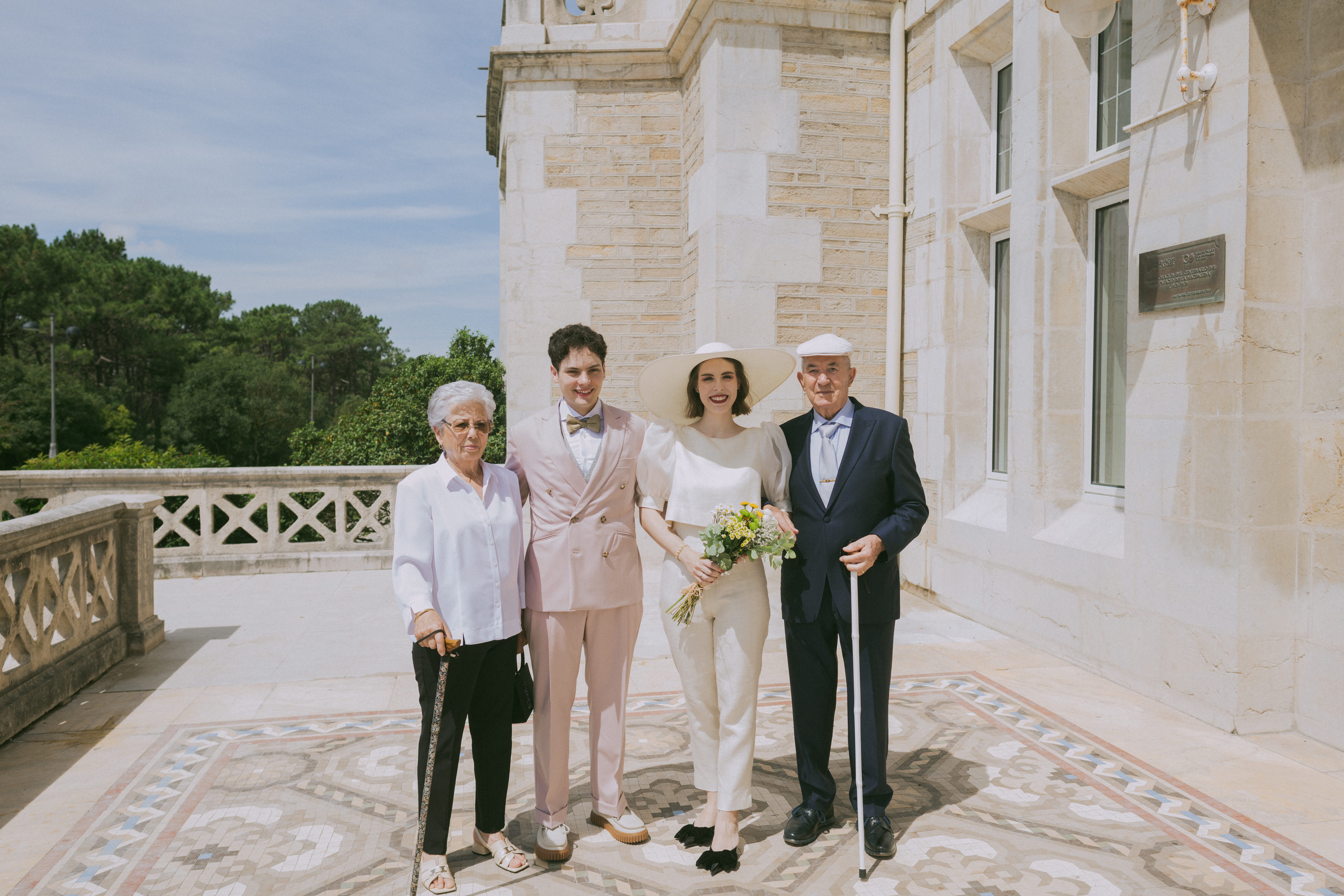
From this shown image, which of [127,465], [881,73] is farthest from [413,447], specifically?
[127,465]

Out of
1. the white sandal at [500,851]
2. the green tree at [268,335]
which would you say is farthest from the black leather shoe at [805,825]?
the green tree at [268,335]

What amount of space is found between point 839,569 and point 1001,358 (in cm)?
406

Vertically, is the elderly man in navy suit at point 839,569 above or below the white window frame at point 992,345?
below

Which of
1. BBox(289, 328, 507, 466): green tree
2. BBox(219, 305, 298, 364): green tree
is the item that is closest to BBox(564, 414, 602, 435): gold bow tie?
BBox(289, 328, 507, 466): green tree

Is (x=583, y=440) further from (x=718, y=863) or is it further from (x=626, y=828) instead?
(x=718, y=863)

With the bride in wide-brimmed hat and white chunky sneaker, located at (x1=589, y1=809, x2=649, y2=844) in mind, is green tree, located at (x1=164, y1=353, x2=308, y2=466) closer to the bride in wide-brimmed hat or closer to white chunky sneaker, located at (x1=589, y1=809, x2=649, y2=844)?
white chunky sneaker, located at (x1=589, y1=809, x2=649, y2=844)

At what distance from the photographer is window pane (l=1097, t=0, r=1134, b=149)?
5.10 meters

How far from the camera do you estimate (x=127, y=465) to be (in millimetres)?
37781

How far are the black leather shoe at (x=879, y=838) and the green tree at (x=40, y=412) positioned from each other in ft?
148

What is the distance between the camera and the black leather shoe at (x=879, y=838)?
288 centimetres

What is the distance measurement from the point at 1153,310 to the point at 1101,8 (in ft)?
4.59

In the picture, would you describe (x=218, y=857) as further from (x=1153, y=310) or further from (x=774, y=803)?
(x=1153, y=310)

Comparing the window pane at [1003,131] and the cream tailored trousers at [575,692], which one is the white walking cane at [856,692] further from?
the window pane at [1003,131]

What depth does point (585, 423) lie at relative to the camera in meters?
2.97
